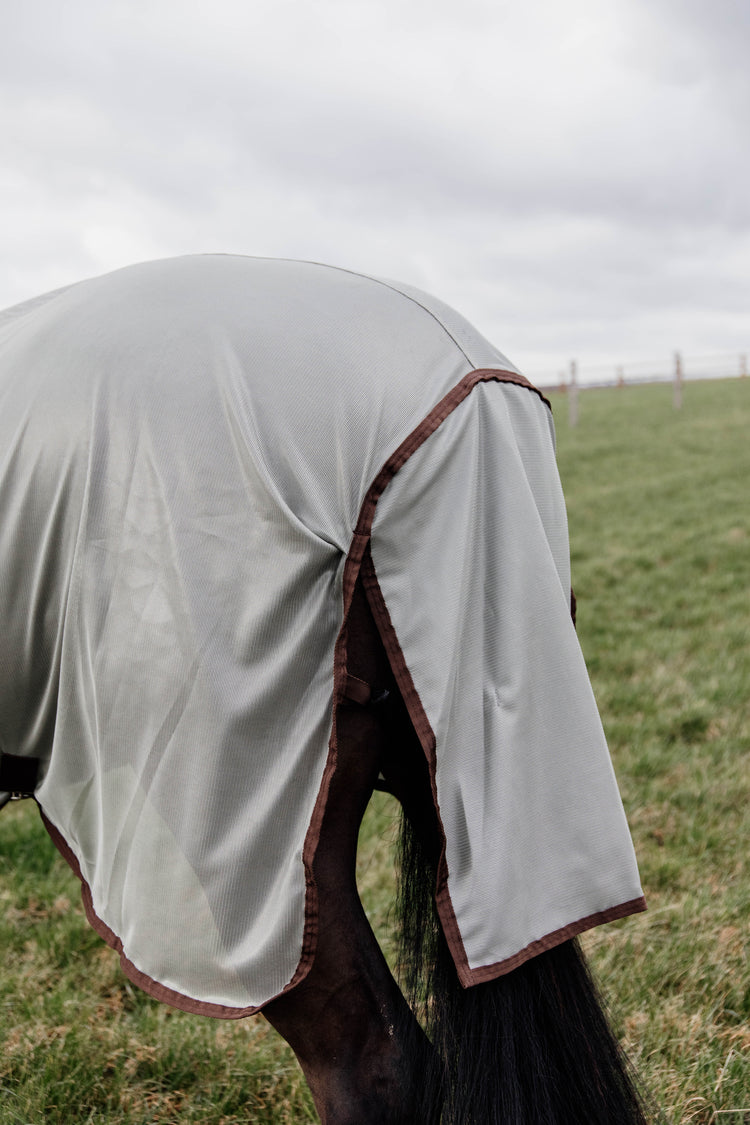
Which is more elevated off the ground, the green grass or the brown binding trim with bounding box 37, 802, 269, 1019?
the brown binding trim with bounding box 37, 802, 269, 1019

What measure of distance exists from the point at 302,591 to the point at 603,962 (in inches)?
62.9

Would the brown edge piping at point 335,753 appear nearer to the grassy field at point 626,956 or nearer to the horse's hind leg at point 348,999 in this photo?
the horse's hind leg at point 348,999

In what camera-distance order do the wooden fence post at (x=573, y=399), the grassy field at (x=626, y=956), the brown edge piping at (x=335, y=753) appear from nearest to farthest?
1. the brown edge piping at (x=335, y=753)
2. the grassy field at (x=626, y=956)
3. the wooden fence post at (x=573, y=399)

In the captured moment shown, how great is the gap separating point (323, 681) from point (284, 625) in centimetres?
9

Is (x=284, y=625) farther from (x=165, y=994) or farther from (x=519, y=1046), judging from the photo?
(x=519, y=1046)

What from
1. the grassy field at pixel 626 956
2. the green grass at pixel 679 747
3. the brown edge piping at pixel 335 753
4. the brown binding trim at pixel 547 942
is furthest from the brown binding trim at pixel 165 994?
the green grass at pixel 679 747

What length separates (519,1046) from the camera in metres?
1.30

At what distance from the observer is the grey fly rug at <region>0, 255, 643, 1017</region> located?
122 centimetres

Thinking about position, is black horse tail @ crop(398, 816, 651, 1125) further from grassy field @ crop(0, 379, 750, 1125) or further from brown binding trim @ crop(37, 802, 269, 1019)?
grassy field @ crop(0, 379, 750, 1125)

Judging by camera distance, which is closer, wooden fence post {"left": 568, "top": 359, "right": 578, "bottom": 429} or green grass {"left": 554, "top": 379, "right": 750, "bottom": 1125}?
green grass {"left": 554, "top": 379, "right": 750, "bottom": 1125}

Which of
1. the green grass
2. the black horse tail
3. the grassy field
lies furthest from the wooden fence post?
the black horse tail

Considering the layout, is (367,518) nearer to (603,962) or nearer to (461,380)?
(461,380)

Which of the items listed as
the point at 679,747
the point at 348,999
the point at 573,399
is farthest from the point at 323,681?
the point at 573,399

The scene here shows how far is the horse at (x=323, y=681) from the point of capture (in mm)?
1224
